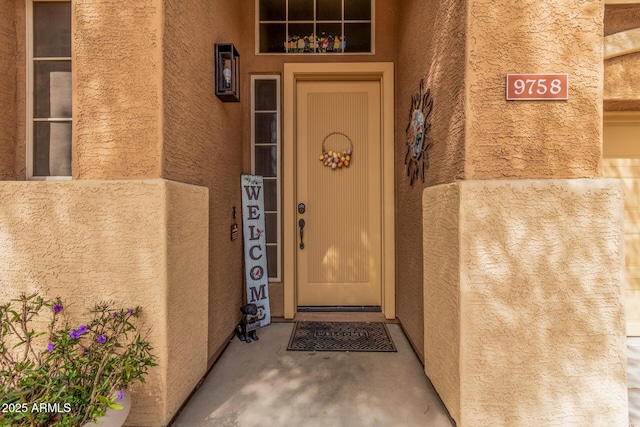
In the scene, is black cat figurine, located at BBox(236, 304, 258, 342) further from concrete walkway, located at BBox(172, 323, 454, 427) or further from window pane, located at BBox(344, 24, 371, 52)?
window pane, located at BBox(344, 24, 371, 52)

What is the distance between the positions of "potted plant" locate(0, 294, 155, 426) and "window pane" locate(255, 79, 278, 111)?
2.43 m

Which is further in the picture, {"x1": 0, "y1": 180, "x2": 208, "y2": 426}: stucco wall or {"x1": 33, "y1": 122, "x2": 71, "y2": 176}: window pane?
{"x1": 33, "y1": 122, "x2": 71, "y2": 176}: window pane

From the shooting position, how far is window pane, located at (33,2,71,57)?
2.17 m

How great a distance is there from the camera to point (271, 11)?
11.0 feet

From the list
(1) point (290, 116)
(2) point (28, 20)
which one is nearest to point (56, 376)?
(2) point (28, 20)

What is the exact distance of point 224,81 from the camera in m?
2.57

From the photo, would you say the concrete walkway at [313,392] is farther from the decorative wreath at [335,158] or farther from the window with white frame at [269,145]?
the decorative wreath at [335,158]

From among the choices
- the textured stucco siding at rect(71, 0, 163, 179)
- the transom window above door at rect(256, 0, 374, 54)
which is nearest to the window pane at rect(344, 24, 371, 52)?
the transom window above door at rect(256, 0, 374, 54)

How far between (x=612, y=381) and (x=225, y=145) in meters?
3.13

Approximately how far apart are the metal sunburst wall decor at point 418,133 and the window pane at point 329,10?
1.46 meters

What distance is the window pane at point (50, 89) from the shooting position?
2170 mm

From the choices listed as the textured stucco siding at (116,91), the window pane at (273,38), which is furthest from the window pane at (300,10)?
the textured stucco siding at (116,91)

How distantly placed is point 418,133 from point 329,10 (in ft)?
6.34

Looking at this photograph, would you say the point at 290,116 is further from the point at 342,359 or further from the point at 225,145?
the point at 342,359
